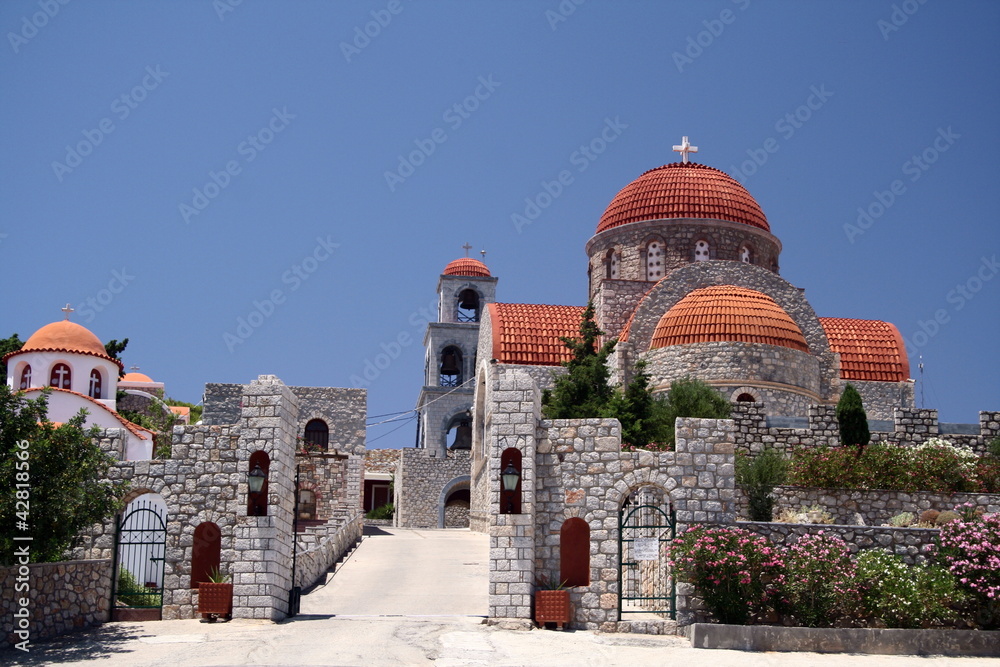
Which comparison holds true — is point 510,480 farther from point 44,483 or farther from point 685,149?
point 685,149

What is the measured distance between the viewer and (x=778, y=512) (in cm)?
1766

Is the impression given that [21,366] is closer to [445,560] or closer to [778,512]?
[445,560]

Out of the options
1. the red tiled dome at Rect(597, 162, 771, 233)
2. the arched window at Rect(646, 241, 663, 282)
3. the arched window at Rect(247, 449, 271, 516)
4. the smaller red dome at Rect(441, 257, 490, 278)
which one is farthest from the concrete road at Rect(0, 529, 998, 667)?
the smaller red dome at Rect(441, 257, 490, 278)

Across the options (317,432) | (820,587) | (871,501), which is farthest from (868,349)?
(820,587)

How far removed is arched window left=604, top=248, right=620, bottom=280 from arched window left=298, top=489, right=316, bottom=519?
9498mm

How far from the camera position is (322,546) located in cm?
1875

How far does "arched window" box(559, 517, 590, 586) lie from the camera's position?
14.1 metres

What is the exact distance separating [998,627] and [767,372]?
1052 cm

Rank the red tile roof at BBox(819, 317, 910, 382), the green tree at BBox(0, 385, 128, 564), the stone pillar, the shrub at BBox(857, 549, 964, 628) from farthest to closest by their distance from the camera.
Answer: the red tile roof at BBox(819, 317, 910, 382)
the stone pillar
the shrub at BBox(857, 549, 964, 628)
the green tree at BBox(0, 385, 128, 564)

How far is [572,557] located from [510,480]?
1.33 m

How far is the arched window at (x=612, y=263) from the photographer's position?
97.0 ft

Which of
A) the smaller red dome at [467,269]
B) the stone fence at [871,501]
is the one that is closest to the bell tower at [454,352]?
the smaller red dome at [467,269]

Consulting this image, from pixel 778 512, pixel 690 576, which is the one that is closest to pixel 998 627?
pixel 690 576

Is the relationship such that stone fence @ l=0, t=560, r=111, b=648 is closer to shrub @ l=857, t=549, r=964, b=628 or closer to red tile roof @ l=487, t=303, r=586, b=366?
shrub @ l=857, t=549, r=964, b=628
